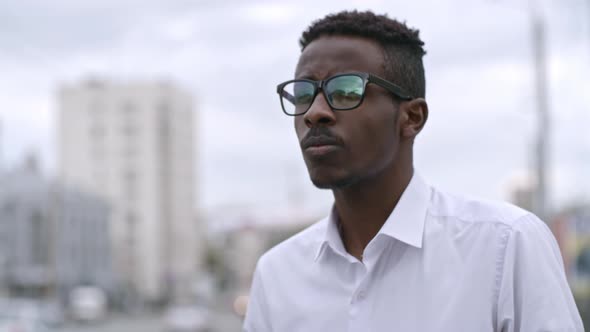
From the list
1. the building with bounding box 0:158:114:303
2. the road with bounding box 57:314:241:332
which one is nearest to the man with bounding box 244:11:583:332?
the road with bounding box 57:314:241:332

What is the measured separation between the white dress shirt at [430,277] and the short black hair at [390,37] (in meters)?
0.23

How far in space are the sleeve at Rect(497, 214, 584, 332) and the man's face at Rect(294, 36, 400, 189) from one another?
33 centimetres

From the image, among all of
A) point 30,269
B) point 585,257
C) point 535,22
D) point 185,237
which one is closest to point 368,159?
point 535,22

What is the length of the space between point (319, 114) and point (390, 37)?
233 mm

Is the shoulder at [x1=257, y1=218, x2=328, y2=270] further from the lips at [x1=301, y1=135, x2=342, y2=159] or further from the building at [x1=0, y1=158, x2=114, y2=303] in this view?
the building at [x1=0, y1=158, x2=114, y2=303]

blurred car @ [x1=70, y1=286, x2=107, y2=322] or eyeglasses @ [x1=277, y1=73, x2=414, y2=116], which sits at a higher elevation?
eyeglasses @ [x1=277, y1=73, x2=414, y2=116]

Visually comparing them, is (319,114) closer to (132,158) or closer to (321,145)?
(321,145)

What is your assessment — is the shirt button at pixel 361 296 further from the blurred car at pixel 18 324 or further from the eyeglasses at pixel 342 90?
the blurred car at pixel 18 324

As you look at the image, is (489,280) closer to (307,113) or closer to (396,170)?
(396,170)

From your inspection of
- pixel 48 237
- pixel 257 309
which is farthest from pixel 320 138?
pixel 48 237

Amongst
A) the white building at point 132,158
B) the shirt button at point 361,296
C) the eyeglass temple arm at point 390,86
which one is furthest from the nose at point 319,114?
the white building at point 132,158

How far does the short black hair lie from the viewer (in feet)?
7.09

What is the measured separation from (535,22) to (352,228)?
16964 millimetres

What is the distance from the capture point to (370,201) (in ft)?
7.19
